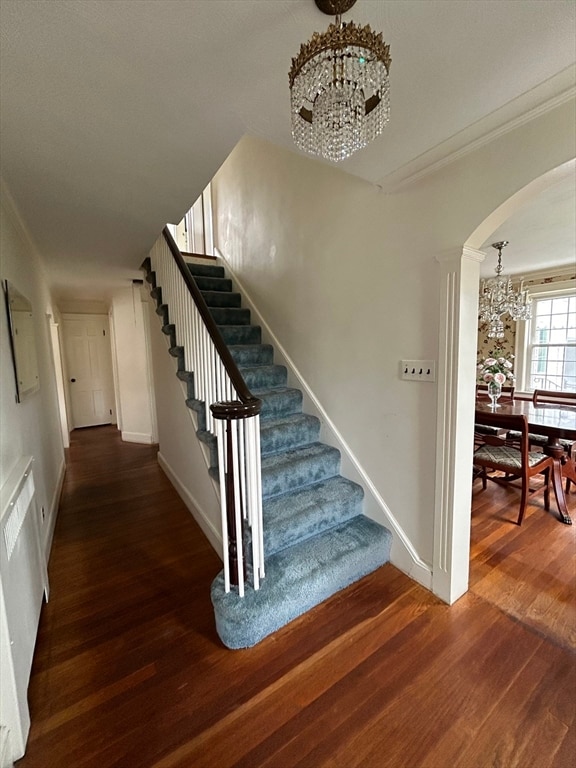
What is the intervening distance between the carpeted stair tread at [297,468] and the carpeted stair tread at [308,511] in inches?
1.9

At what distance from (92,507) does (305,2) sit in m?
3.58

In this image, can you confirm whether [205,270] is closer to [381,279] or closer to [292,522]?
[381,279]

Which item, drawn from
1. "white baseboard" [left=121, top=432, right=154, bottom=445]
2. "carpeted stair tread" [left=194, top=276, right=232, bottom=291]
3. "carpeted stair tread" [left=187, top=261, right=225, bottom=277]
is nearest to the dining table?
"carpeted stair tread" [left=194, top=276, right=232, bottom=291]

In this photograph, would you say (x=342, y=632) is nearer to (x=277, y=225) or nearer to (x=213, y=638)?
(x=213, y=638)

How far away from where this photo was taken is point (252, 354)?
3105 millimetres

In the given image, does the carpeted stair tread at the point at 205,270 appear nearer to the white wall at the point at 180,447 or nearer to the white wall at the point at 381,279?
the white wall at the point at 180,447

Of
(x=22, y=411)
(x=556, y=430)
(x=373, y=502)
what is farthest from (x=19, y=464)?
(x=556, y=430)

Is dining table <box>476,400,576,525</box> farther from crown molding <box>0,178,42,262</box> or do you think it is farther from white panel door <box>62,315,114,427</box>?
white panel door <box>62,315,114,427</box>

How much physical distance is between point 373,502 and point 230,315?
2.32 m

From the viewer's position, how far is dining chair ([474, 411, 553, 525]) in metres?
2.51

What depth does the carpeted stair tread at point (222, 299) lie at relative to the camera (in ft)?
11.7

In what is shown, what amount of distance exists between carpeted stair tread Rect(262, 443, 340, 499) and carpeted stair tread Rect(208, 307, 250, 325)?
5.44ft

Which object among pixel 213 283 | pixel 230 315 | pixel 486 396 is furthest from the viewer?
pixel 486 396

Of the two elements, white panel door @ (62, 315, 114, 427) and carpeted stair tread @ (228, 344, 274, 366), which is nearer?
carpeted stair tread @ (228, 344, 274, 366)
